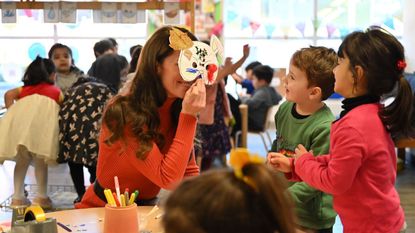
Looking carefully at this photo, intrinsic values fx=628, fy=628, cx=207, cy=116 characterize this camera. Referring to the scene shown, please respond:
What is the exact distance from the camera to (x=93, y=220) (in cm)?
188

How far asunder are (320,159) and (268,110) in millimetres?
4502

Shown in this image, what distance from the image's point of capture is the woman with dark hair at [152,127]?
6.29ft

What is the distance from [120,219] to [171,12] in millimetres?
2996

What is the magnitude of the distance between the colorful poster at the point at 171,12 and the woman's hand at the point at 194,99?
261 cm

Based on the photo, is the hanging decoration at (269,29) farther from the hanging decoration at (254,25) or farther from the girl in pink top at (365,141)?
the girl in pink top at (365,141)

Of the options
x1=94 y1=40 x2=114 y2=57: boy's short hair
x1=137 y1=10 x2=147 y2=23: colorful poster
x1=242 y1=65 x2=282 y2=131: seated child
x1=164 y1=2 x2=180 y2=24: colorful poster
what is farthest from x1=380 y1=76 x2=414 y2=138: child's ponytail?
x1=242 y1=65 x2=282 y2=131: seated child

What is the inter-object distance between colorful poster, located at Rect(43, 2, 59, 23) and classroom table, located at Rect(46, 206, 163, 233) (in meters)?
3.01

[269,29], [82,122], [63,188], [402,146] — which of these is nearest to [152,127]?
[82,122]

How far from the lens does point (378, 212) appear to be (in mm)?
1733

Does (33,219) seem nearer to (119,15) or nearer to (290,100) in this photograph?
(290,100)

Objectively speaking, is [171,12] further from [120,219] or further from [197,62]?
[120,219]

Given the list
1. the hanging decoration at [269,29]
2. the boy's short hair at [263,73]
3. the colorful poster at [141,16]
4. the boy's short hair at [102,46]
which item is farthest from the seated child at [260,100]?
the hanging decoration at [269,29]

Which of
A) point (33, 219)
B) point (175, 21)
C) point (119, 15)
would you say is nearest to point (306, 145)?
point (33, 219)

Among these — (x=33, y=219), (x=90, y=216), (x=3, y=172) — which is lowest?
(x=3, y=172)
